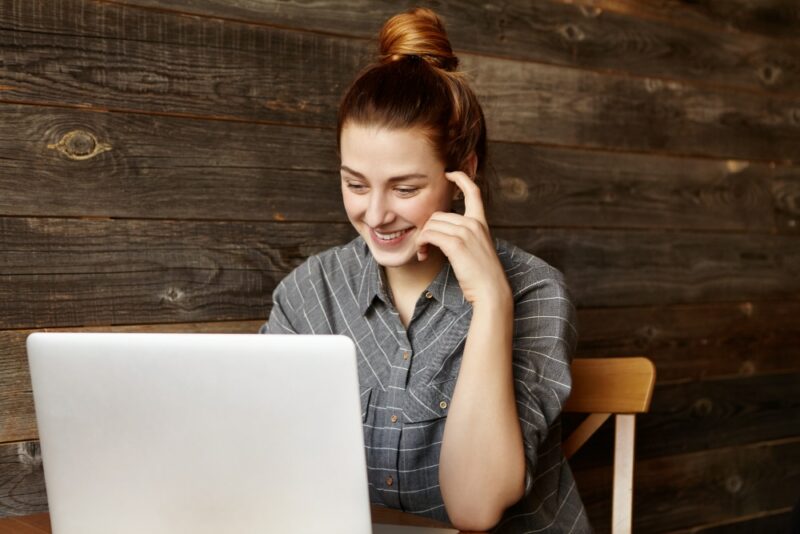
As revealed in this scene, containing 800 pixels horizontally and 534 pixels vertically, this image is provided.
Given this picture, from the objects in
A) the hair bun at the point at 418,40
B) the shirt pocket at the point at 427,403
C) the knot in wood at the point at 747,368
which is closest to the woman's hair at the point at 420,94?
the hair bun at the point at 418,40

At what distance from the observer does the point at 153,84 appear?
62.0 inches

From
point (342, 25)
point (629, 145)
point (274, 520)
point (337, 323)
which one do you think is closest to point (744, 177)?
point (629, 145)

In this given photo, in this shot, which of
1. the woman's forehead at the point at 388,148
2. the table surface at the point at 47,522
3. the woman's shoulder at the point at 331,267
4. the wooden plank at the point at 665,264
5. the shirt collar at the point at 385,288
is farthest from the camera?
the wooden plank at the point at 665,264

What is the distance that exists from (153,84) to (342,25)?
390 mm

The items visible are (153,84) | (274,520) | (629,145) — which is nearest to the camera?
(274,520)

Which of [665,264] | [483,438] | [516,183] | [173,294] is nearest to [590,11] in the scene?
[516,183]

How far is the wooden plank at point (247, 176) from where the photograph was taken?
149 cm

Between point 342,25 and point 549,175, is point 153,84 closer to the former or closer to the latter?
point 342,25

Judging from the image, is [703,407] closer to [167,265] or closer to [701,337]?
[701,337]

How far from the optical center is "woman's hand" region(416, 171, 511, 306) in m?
1.28

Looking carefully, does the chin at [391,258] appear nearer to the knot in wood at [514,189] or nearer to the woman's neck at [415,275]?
the woman's neck at [415,275]

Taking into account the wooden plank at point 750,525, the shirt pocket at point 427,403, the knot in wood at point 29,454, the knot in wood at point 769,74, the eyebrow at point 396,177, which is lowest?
the wooden plank at point 750,525

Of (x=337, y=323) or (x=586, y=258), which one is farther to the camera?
(x=586, y=258)

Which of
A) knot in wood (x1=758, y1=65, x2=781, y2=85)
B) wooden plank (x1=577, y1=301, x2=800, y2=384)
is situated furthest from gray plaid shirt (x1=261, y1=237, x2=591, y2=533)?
knot in wood (x1=758, y1=65, x2=781, y2=85)
